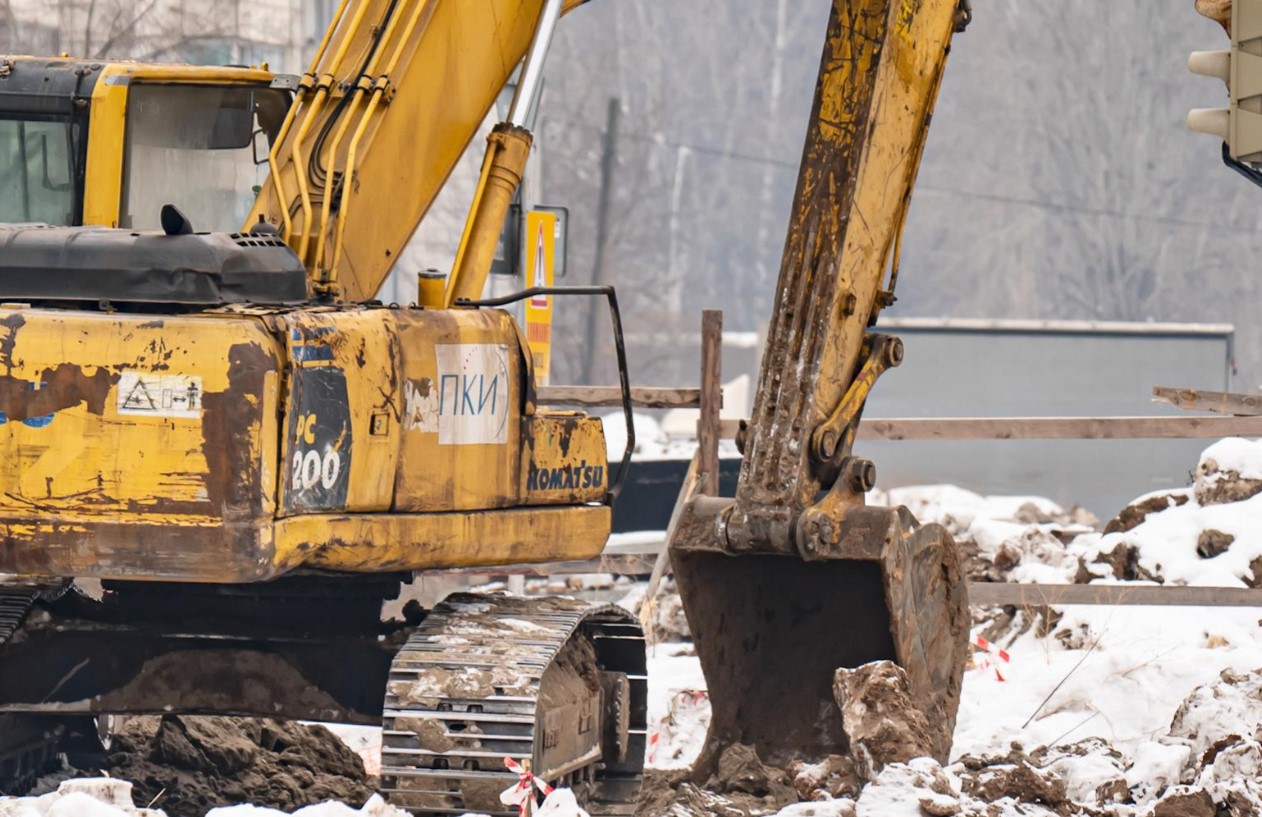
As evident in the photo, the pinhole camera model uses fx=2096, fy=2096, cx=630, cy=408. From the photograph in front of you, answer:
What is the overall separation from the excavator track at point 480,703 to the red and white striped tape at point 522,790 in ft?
0.10

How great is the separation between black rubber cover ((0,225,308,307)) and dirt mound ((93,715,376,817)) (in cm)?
207

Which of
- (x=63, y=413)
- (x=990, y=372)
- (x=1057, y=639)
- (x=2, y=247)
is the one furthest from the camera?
(x=990, y=372)

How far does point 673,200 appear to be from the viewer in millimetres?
77062

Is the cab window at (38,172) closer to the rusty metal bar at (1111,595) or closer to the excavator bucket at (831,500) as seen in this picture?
the excavator bucket at (831,500)

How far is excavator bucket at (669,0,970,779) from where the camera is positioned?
24.5ft

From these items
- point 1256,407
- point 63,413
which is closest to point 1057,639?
point 1256,407

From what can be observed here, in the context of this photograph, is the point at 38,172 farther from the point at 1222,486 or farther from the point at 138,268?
the point at 1222,486

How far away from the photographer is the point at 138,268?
20.1 ft

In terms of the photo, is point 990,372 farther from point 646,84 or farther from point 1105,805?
point 646,84

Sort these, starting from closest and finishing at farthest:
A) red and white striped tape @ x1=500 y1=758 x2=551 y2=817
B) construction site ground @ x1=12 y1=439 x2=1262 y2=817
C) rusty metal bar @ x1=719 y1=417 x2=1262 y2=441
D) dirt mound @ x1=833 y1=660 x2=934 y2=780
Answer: red and white striped tape @ x1=500 y1=758 x2=551 y2=817, construction site ground @ x1=12 y1=439 x2=1262 y2=817, dirt mound @ x1=833 y1=660 x2=934 y2=780, rusty metal bar @ x1=719 y1=417 x2=1262 y2=441

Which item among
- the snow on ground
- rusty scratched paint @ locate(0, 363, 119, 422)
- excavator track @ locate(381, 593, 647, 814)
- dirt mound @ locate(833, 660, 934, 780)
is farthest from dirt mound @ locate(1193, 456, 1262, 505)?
rusty scratched paint @ locate(0, 363, 119, 422)

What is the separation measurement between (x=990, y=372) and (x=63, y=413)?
56.0 ft

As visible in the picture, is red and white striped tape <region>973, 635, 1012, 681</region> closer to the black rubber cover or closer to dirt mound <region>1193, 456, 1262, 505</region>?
dirt mound <region>1193, 456, 1262, 505</region>

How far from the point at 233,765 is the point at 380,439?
87.7 inches
